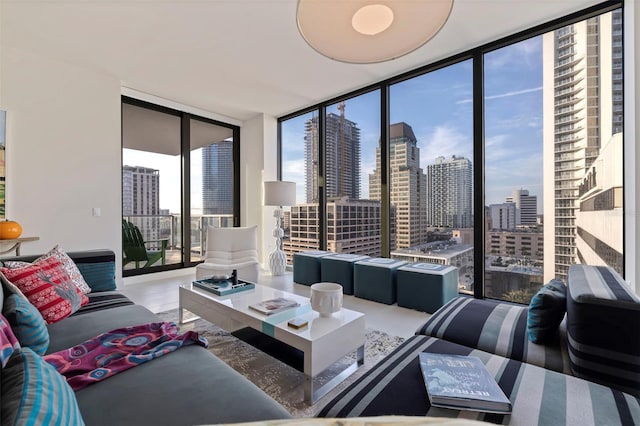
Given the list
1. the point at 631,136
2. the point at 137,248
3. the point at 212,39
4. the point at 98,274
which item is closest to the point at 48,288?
the point at 98,274

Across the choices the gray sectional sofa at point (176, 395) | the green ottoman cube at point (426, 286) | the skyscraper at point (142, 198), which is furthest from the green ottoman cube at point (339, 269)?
the skyscraper at point (142, 198)

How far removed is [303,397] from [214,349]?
32.1 inches

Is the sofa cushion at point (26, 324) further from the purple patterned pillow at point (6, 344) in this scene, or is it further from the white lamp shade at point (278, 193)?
the white lamp shade at point (278, 193)

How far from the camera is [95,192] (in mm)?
3637

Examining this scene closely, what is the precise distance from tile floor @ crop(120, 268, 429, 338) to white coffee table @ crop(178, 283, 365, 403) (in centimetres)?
77

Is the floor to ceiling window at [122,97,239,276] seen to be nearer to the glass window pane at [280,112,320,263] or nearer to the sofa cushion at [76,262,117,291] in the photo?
the glass window pane at [280,112,320,263]

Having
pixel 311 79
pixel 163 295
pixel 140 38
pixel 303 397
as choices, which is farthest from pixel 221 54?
pixel 303 397

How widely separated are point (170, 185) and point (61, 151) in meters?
1.52

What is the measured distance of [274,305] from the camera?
193 centimetres

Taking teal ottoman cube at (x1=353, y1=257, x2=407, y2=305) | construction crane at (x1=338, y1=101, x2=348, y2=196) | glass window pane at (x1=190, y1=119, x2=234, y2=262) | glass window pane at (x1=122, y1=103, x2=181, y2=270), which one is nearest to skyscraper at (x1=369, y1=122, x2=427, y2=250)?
teal ottoman cube at (x1=353, y1=257, x2=407, y2=305)

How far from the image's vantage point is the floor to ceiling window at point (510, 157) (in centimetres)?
257

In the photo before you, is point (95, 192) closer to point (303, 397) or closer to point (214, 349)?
point (214, 349)

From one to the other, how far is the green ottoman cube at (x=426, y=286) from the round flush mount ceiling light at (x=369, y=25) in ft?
6.60

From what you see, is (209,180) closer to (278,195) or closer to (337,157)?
(278,195)
